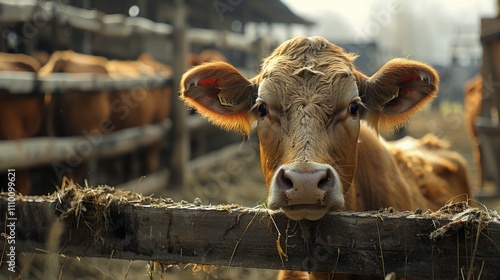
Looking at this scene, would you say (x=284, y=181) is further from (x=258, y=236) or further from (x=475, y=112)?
(x=475, y=112)

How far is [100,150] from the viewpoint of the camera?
744 centimetres

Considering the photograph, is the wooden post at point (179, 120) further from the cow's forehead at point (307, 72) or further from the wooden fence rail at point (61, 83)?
the cow's forehead at point (307, 72)

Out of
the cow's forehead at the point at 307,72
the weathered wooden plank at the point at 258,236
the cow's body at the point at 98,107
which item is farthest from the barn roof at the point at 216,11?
the weathered wooden plank at the point at 258,236

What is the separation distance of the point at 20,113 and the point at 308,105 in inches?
165

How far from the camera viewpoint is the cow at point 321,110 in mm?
2895

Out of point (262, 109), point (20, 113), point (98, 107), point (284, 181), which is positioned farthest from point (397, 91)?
point (98, 107)

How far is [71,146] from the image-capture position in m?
6.67

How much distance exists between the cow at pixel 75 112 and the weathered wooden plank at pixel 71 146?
11 centimetres

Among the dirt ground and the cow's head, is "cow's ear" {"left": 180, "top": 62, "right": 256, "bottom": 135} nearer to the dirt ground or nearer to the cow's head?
the cow's head

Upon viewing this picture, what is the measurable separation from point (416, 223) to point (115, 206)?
4.03 feet

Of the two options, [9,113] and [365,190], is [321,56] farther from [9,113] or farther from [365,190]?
[9,113]

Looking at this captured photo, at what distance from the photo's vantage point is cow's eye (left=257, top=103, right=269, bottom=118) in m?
3.24

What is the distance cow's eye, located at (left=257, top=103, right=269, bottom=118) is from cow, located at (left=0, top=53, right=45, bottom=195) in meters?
3.33

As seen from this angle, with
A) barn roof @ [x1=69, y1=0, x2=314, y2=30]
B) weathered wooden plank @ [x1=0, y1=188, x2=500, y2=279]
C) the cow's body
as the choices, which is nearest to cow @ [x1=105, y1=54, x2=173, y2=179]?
the cow's body
